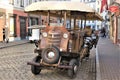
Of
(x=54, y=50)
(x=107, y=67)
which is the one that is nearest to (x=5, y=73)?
(x=54, y=50)

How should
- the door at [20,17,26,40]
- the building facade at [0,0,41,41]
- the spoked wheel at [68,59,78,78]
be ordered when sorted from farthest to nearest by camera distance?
the door at [20,17,26,40] → the building facade at [0,0,41,41] → the spoked wheel at [68,59,78,78]

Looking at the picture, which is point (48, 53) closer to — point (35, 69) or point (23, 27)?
point (35, 69)

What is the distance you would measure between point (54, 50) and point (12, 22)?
23456mm

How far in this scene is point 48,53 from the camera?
1045cm

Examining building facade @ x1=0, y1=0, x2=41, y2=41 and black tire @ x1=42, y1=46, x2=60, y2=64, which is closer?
black tire @ x1=42, y1=46, x2=60, y2=64

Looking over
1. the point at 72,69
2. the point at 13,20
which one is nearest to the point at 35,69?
the point at 72,69

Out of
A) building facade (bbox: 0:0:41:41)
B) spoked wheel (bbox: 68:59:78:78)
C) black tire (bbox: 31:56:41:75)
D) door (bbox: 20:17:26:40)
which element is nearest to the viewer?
spoked wheel (bbox: 68:59:78:78)

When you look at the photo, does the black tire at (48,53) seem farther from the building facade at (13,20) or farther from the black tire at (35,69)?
the building facade at (13,20)

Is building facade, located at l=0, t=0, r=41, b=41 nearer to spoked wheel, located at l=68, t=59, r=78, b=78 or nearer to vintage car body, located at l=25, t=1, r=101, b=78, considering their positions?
vintage car body, located at l=25, t=1, r=101, b=78

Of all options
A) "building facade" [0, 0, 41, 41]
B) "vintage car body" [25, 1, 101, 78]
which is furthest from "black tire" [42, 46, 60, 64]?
"building facade" [0, 0, 41, 41]

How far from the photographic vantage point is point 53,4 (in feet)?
35.2

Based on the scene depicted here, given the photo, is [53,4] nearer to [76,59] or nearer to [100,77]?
[76,59]

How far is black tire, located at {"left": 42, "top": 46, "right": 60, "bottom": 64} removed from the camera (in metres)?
10.3

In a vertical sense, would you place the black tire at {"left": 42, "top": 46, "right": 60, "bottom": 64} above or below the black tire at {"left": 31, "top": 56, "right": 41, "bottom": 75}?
above
